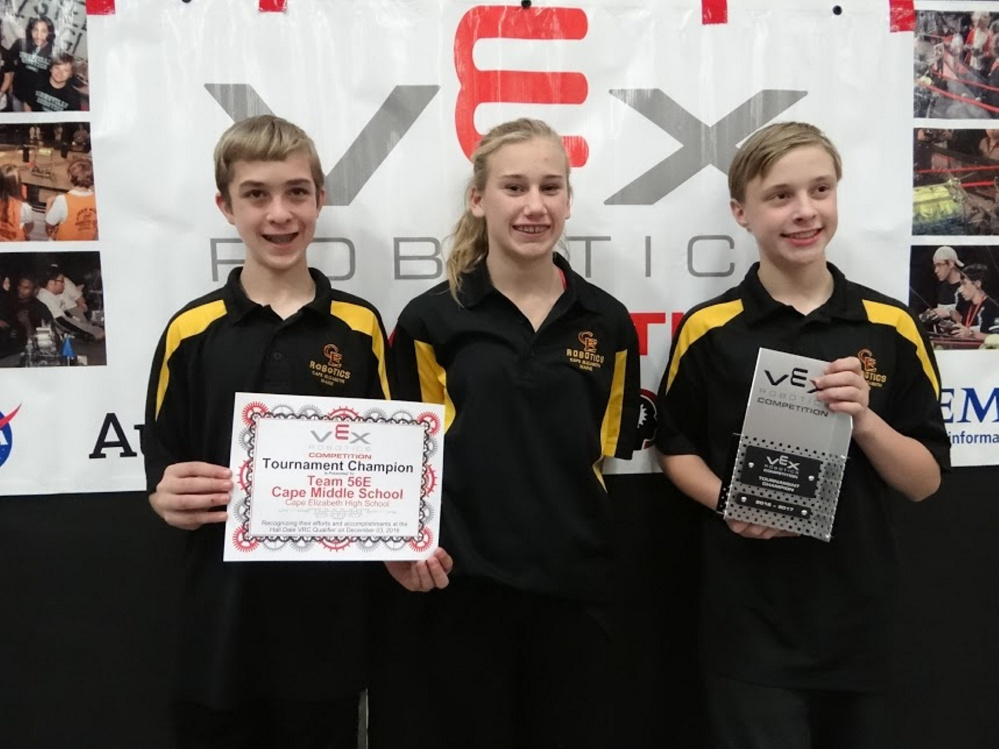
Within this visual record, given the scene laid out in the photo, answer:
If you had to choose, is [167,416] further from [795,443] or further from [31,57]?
[795,443]

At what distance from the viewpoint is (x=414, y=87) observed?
67.9 inches

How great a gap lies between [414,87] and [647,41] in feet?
1.83

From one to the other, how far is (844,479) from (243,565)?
111cm

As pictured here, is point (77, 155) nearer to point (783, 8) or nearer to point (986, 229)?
point (783, 8)

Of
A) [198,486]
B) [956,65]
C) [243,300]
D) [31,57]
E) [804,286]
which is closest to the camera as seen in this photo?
[198,486]

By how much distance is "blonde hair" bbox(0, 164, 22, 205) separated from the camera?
168 cm

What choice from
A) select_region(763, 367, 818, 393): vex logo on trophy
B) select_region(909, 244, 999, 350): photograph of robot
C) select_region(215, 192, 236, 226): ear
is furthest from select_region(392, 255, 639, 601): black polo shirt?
select_region(909, 244, 999, 350): photograph of robot

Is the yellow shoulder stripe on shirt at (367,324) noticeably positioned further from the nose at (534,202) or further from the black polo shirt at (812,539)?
the black polo shirt at (812,539)

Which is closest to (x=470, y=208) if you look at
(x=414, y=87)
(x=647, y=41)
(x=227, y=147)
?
(x=414, y=87)

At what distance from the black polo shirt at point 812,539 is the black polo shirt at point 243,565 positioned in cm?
72

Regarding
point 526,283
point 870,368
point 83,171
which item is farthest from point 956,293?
point 83,171

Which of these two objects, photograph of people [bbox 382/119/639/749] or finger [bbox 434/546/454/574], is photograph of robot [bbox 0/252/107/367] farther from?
finger [bbox 434/546/454/574]

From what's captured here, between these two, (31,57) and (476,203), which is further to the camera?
(31,57)

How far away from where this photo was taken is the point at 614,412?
160 cm
